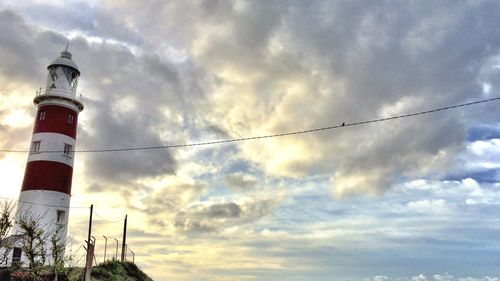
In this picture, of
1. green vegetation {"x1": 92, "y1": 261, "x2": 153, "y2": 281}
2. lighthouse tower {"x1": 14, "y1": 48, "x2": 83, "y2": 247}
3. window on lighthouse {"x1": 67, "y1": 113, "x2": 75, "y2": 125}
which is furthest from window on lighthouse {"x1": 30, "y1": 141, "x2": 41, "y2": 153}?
green vegetation {"x1": 92, "y1": 261, "x2": 153, "y2": 281}

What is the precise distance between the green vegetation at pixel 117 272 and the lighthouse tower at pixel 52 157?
5078 mm

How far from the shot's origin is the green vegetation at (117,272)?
38.4 metres

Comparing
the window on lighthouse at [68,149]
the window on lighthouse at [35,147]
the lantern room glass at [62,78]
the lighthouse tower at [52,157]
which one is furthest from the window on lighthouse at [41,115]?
the window on lighthouse at [68,149]

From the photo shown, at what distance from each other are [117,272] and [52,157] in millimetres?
11661

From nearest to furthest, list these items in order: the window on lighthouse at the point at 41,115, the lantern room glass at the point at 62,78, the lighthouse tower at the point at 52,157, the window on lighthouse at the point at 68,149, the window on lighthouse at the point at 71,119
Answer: the lighthouse tower at the point at 52,157 → the window on lighthouse at the point at 68,149 → the window on lighthouse at the point at 41,115 → the window on lighthouse at the point at 71,119 → the lantern room glass at the point at 62,78

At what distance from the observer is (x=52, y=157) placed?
136 feet

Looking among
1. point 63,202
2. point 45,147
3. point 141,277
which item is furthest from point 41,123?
point 141,277

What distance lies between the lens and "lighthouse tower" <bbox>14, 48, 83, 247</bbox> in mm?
40281

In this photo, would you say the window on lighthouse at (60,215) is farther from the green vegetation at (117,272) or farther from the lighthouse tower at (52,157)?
the green vegetation at (117,272)

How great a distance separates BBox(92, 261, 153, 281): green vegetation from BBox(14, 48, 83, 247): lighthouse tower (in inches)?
200

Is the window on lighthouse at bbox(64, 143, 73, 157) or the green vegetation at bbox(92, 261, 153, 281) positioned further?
the window on lighthouse at bbox(64, 143, 73, 157)

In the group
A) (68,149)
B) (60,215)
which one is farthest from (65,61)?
(60,215)

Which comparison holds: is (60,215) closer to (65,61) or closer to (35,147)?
(35,147)

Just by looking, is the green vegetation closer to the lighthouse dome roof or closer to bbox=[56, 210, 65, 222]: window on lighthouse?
bbox=[56, 210, 65, 222]: window on lighthouse
